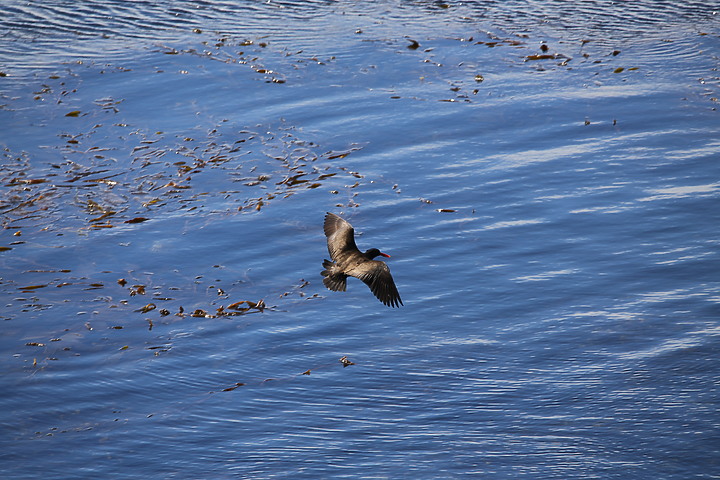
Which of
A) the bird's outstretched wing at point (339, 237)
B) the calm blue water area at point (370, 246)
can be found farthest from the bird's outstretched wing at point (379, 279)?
the calm blue water area at point (370, 246)

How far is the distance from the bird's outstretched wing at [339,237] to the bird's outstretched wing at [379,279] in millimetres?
472

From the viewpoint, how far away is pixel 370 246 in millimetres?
10758

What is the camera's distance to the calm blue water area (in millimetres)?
8125

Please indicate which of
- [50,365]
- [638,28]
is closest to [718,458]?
[50,365]

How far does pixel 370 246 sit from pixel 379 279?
217 cm

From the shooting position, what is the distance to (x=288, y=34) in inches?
701

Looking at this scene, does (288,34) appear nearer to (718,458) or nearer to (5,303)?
(5,303)

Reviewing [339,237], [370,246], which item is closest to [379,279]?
[339,237]

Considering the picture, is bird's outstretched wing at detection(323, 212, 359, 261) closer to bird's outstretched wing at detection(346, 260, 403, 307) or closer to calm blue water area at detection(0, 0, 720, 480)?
bird's outstretched wing at detection(346, 260, 403, 307)

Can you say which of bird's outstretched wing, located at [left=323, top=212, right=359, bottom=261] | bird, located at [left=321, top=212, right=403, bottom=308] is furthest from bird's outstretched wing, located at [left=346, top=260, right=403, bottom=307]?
bird's outstretched wing, located at [left=323, top=212, right=359, bottom=261]

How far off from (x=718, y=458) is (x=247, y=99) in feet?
32.8

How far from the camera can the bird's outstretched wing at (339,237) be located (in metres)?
9.24

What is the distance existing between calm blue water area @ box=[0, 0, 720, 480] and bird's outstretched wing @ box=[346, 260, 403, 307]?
2.74 feet

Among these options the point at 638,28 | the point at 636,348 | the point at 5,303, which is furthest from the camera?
the point at 638,28
